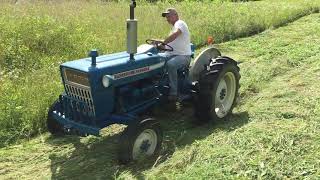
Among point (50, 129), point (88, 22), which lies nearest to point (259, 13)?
point (88, 22)

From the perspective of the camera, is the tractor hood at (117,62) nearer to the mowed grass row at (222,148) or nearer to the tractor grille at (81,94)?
the tractor grille at (81,94)

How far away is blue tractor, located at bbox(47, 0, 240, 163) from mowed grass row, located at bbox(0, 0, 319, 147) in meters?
0.68

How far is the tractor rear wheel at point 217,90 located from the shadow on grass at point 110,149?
162 millimetres

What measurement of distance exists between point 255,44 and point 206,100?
506 cm

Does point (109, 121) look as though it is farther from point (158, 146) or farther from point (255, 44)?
point (255, 44)

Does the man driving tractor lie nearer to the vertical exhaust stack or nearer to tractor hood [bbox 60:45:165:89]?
tractor hood [bbox 60:45:165:89]

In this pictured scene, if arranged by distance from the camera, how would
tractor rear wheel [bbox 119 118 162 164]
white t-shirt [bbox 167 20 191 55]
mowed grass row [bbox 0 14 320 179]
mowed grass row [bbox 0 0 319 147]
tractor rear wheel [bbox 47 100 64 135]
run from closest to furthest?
1. mowed grass row [bbox 0 14 320 179]
2. tractor rear wheel [bbox 119 118 162 164]
3. tractor rear wheel [bbox 47 100 64 135]
4. white t-shirt [bbox 167 20 191 55]
5. mowed grass row [bbox 0 0 319 147]

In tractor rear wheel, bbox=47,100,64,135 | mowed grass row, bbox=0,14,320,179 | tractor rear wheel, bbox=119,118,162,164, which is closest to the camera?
mowed grass row, bbox=0,14,320,179

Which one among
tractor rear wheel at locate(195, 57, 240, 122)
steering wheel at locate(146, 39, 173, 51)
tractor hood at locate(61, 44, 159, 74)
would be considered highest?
steering wheel at locate(146, 39, 173, 51)

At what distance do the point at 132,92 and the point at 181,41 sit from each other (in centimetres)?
102

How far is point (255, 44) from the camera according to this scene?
10.7 m

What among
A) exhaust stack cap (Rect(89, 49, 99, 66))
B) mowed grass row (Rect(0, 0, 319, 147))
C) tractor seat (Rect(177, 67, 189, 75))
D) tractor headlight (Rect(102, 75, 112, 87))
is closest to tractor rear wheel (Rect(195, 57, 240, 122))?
tractor seat (Rect(177, 67, 189, 75))

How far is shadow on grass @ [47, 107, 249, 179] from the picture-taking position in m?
5.02

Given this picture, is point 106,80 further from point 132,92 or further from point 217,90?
point 217,90
